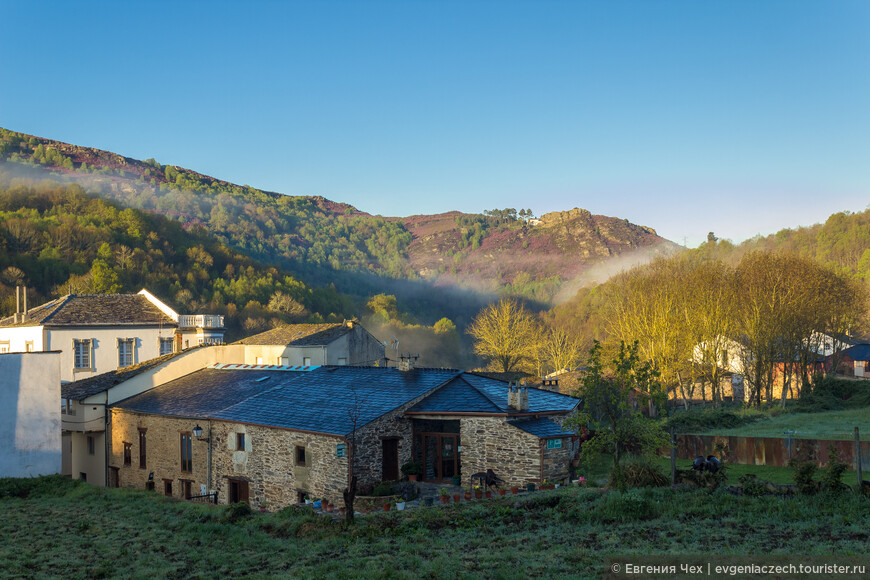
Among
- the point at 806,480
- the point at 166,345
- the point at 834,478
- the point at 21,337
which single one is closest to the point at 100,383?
the point at 166,345

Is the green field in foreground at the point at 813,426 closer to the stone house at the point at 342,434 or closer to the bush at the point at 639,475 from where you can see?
the stone house at the point at 342,434

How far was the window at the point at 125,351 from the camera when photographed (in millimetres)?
45312

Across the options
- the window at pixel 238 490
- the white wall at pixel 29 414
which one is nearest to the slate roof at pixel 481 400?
the window at pixel 238 490

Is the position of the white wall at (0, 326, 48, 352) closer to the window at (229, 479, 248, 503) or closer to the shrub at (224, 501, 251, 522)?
the window at (229, 479, 248, 503)

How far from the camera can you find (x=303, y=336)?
166 feet

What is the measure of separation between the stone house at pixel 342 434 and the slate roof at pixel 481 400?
0.05 m

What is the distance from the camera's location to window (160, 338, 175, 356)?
47.7m

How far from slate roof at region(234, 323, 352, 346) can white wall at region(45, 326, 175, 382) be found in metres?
6.25

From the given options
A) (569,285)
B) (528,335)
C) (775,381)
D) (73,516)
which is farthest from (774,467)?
(569,285)

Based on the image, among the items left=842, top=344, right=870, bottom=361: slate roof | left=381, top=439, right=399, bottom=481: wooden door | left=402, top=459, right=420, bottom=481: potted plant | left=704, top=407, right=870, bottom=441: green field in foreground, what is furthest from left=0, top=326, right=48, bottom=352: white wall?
left=842, top=344, right=870, bottom=361: slate roof

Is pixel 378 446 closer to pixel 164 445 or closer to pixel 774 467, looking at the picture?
pixel 164 445

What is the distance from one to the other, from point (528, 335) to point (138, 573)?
6110cm

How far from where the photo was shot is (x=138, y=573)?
14211mm

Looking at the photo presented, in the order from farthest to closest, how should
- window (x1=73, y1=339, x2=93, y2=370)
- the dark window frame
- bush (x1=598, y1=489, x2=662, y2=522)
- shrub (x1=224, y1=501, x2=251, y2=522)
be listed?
1. window (x1=73, y1=339, x2=93, y2=370)
2. the dark window frame
3. shrub (x1=224, y1=501, x2=251, y2=522)
4. bush (x1=598, y1=489, x2=662, y2=522)
